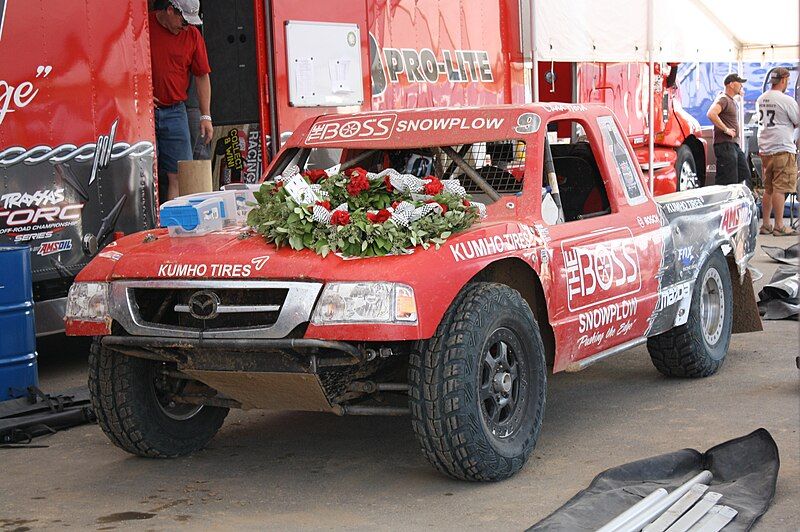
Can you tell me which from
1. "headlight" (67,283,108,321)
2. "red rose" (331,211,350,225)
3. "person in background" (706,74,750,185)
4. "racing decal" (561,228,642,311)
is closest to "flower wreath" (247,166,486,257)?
"red rose" (331,211,350,225)

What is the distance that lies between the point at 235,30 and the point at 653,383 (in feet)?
16.3

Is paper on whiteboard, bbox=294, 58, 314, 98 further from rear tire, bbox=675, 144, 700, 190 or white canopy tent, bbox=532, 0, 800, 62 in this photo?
rear tire, bbox=675, 144, 700, 190

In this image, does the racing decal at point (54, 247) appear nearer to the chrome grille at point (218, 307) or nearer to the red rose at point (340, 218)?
the chrome grille at point (218, 307)

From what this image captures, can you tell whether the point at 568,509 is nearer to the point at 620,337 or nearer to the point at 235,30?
the point at 620,337

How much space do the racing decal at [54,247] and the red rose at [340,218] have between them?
3.23 metres

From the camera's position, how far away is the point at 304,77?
10008mm

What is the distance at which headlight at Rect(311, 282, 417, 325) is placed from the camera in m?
5.12

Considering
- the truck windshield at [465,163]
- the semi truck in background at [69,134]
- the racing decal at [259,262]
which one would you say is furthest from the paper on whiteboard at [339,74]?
the racing decal at [259,262]

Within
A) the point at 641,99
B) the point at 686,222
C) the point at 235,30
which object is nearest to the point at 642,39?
the point at 641,99

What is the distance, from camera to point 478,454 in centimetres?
537

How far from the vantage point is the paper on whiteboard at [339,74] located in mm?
10266

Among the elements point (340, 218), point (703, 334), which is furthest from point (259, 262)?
point (703, 334)

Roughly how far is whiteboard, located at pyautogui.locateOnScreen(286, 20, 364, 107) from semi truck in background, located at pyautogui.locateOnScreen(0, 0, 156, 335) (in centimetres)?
153

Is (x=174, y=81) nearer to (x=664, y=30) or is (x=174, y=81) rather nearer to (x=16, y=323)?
(x=16, y=323)
